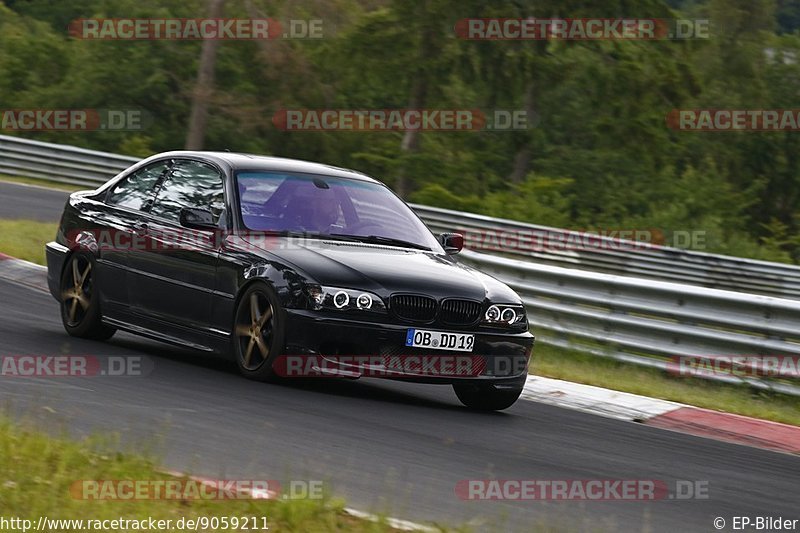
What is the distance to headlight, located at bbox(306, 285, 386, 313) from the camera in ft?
27.7

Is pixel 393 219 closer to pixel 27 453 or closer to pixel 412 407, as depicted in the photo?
pixel 412 407

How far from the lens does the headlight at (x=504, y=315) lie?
8.88 metres

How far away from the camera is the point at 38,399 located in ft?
24.5

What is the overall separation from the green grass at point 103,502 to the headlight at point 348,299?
2738 millimetres

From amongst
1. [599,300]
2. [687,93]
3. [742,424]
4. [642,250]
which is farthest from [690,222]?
[742,424]

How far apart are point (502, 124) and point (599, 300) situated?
30262 mm

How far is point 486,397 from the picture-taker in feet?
30.5

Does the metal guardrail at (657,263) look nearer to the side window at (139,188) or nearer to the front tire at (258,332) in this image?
the side window at (139,188)

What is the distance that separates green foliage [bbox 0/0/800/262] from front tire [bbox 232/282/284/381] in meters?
22.7
